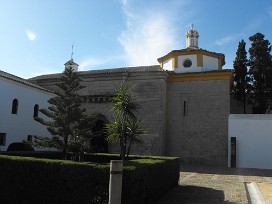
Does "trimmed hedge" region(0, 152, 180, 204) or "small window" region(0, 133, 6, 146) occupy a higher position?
"small window" region(0, 133, 6, 146)

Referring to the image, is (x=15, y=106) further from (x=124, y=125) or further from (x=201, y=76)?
(x=124, y=125)

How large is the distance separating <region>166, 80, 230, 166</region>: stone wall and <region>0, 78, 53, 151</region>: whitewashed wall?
9917 mm

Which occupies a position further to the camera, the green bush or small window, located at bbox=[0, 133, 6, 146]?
small window, located at bbox=[0, 133, 6, 146]

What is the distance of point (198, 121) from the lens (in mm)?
22828

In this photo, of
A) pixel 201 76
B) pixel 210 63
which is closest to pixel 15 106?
pixel 201 76

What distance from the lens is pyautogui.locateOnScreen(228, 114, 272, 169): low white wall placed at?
2070 cm

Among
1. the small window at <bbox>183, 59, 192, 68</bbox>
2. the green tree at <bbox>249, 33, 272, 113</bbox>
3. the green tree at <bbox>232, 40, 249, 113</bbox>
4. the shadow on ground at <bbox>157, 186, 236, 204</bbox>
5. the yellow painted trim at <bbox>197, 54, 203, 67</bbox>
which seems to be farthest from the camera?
the green tree at <bbox>232, 40, 249, 113</bbox>

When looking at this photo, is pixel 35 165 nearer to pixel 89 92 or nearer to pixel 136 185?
pixel 136 185

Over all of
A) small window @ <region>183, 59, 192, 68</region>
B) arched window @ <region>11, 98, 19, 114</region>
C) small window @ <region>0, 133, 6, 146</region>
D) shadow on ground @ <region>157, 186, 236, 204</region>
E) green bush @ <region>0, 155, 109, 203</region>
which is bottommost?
shadow on ground @ <region>157, 186, 236, 204</region>

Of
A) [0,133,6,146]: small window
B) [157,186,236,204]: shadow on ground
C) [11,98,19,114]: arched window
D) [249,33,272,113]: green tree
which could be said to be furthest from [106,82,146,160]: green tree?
[249,33,272,113]: green tree

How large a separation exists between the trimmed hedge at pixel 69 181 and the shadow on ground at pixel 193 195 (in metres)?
0.51

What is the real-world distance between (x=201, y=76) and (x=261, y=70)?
577cm

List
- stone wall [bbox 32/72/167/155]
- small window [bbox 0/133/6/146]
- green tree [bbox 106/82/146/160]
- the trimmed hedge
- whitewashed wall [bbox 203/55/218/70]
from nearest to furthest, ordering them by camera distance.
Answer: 1. the trimmed hedge
2. green tree [bbox 106/82/146/160]
3. small window [bbox 0/133/6/146]
4. stone wall [bbox 32/72/167/155]
5. whitewashed wall [bbox 203/55/218/70]

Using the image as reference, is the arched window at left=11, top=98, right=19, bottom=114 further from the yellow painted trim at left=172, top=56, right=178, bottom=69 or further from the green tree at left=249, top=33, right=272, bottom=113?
the green tree at left=249, top=33, right=272, bottom=113
